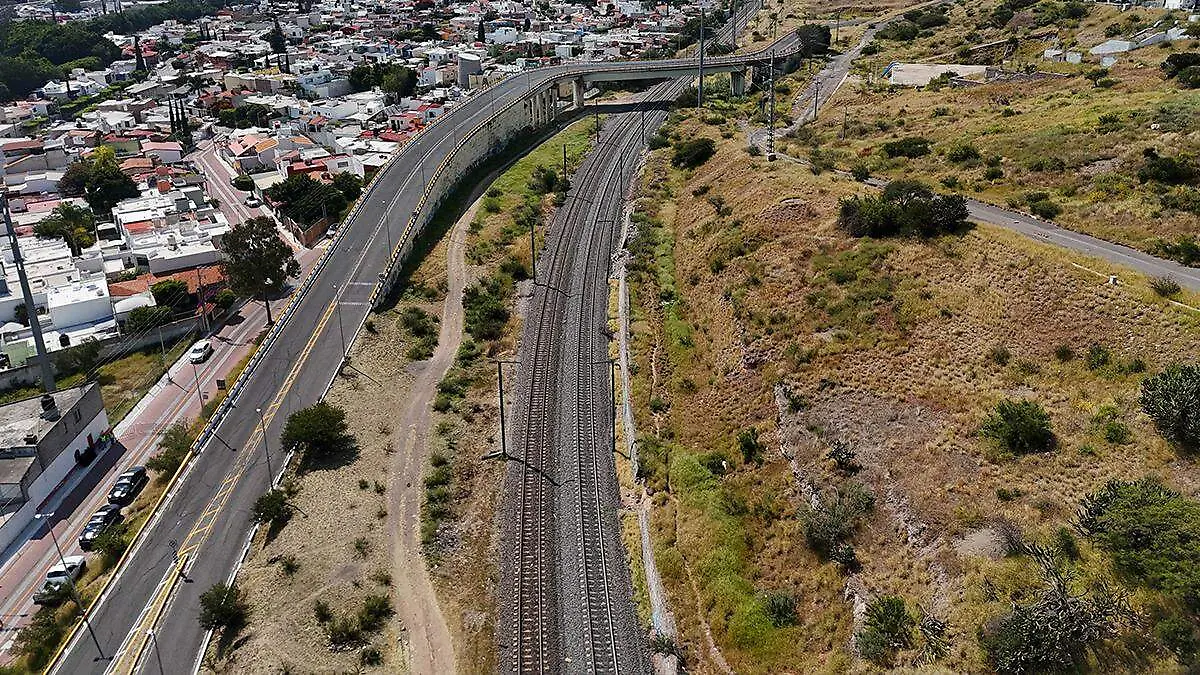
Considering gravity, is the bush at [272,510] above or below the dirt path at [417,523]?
above

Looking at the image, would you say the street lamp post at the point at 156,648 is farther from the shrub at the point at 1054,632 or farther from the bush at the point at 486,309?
the shrub at the point at 1054,632

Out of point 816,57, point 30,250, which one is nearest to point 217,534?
point 30,250

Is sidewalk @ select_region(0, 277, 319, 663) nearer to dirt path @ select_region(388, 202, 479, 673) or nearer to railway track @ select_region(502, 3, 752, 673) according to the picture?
dirt path @ select_region(388, 202, 479, 673)

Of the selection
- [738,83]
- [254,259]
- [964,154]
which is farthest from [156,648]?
[738,83]

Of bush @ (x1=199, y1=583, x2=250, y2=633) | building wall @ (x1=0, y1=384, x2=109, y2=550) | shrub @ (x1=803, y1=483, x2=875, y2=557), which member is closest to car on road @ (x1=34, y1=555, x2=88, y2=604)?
building wall @ (x1=0, y1=384, x2=109, y2=550)

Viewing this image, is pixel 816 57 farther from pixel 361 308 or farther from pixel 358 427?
pixel 358 427

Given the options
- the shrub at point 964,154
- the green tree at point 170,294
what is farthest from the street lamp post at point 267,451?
the shrub at point 964,154
